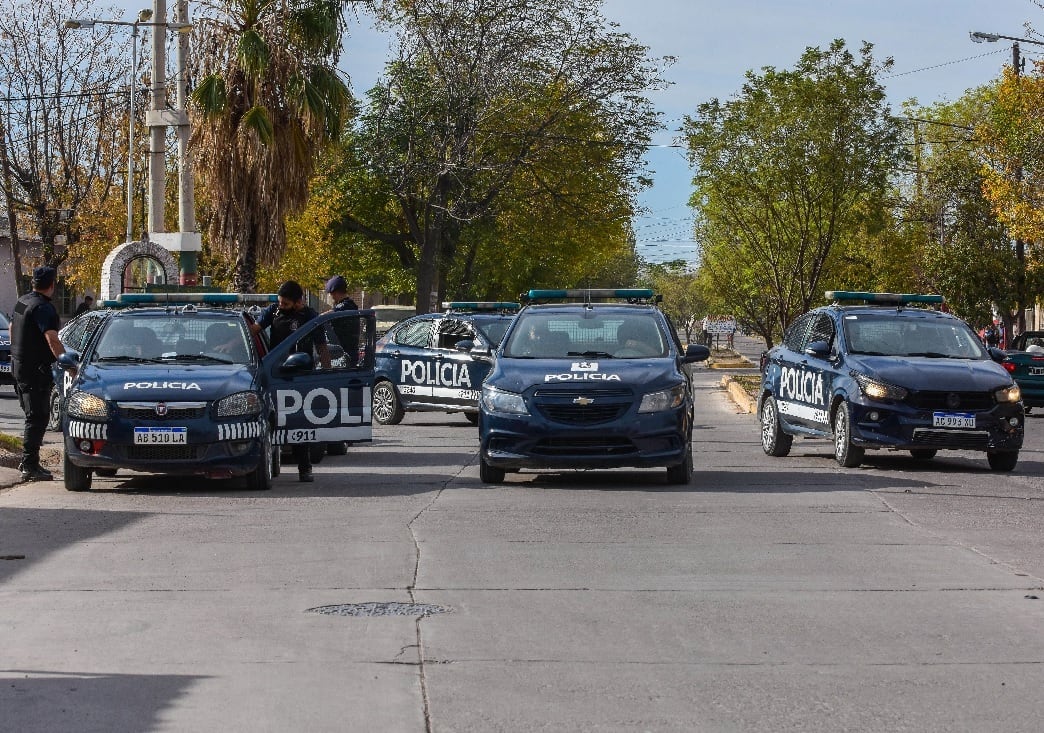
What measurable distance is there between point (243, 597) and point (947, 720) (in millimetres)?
3980

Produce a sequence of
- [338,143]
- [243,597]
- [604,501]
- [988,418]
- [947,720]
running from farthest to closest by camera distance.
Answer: [338,143] → [988,418] → [604,501] → [243,597] → [947,720]

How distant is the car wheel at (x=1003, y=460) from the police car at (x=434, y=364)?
316 inches

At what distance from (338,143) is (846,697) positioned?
26.4 m

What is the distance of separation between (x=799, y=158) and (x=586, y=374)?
77.1 feet

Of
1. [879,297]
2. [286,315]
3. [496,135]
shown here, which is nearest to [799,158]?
[496,135]

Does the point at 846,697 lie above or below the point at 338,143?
below

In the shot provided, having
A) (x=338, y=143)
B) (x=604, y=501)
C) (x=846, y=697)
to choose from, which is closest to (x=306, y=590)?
(x=846, y=697)

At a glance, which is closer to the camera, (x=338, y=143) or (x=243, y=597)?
(x=243, y=597)

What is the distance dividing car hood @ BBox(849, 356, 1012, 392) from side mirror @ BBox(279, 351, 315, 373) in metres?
5.58

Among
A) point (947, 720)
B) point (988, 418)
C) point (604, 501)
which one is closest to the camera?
point (947, 720)

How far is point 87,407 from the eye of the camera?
1438cm

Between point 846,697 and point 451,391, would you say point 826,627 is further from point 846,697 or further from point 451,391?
point 451,391

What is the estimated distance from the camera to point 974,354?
1820 centimetres

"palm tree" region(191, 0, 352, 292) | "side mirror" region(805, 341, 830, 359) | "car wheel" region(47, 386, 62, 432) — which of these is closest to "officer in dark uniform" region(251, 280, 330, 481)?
"car wheel" region(47, 386, 62, 432)
